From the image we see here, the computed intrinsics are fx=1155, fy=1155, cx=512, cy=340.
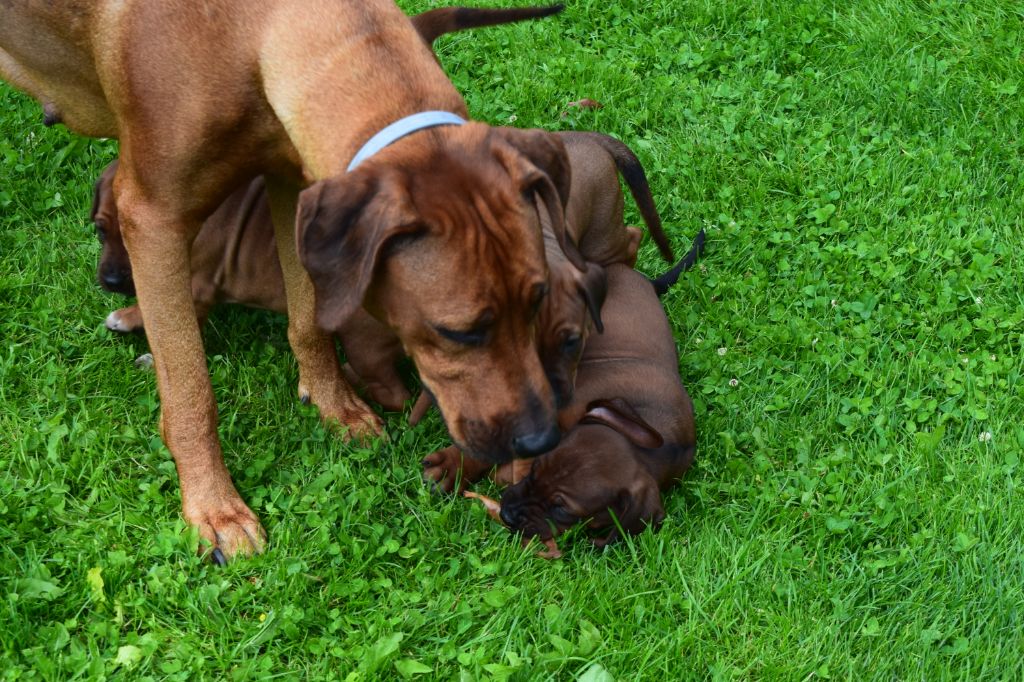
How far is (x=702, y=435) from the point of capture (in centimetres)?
485

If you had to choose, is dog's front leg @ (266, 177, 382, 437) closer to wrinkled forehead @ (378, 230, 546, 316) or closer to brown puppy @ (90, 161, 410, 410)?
brown puppy @ (90, 161, 410, 410)

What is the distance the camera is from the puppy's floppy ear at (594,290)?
4.55 meters

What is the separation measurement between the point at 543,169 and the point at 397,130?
52 centimetres

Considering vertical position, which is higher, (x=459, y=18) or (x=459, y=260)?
(x=459, y=260)

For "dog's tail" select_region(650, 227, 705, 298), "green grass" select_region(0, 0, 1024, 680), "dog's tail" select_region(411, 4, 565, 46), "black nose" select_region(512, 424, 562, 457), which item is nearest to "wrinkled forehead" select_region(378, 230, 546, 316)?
"black nose" select_region(512, 424, 562, 457)

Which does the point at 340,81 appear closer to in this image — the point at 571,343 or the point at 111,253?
the point at 571,343

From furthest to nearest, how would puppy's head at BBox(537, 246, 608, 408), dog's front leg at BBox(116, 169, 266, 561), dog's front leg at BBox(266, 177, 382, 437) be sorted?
dog's front leg at BBox(266, 177, 382, 437) < puppy's head at BBox(537, 246, 608, 408) < dog's front leg at BBox(116, 169, 266, 561)

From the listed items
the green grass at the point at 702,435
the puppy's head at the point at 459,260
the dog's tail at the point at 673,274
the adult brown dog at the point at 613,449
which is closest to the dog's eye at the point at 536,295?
the puppy's head at the point at 459,260

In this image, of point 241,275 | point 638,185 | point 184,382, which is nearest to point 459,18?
point 638,185

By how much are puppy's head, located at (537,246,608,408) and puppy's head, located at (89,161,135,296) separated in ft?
5.98

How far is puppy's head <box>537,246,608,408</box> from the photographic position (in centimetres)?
437

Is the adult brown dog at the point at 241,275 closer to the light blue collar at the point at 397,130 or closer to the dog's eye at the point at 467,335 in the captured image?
the dog's eye at the point at 467,335

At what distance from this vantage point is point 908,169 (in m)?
6.19

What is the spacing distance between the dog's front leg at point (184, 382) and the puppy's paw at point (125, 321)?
31.2 inches
